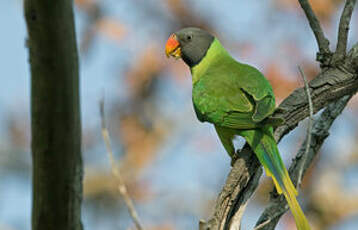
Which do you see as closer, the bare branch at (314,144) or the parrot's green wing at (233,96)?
the bare branch at (314,144)

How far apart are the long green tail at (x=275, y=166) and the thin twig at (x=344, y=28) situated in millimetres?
556

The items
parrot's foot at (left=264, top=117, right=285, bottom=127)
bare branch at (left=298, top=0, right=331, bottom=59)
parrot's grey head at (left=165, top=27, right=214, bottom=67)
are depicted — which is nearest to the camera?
parrot's foot at (left=264, top=117, right=285, bottom=127)

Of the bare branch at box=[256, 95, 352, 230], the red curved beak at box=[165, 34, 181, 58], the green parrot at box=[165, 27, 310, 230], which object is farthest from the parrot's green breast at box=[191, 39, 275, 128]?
the red curved beak at box=[165, 34, 181, 58]

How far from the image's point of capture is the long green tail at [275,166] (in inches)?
104

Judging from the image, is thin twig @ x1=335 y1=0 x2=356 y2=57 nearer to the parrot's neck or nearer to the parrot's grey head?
the parrot's neck

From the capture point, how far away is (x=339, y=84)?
2.90m

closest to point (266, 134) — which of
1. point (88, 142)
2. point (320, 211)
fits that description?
point (320, 211)

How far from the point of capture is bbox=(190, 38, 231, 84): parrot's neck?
14.0 ft

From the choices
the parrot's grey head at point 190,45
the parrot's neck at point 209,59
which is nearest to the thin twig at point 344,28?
the parrot's neck at point 209,59

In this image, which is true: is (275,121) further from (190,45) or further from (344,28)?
(190,45)

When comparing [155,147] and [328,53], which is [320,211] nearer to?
[155,147]

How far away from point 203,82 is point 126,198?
2064 millimetres

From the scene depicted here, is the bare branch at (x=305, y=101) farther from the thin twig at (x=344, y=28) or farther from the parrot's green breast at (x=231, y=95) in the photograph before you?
the parrot's green breast at (x=231, y=95)

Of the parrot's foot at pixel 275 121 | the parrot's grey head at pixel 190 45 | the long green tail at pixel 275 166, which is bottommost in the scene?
the long green tail at pixel 275 166
